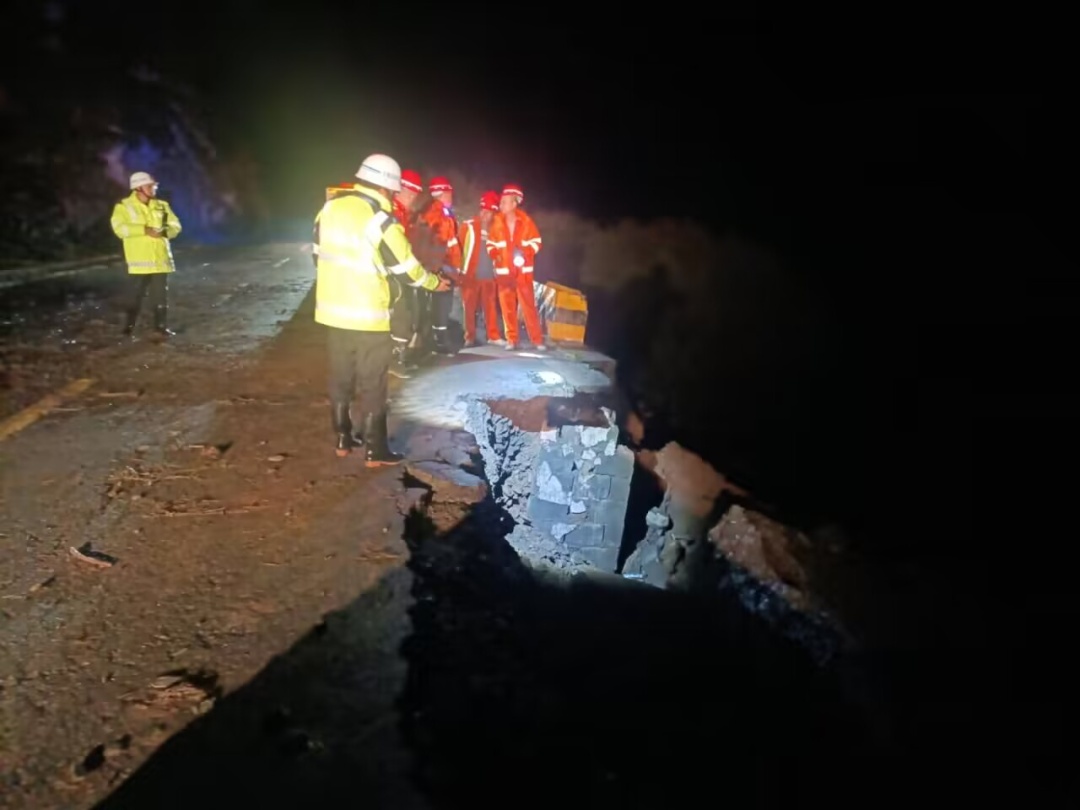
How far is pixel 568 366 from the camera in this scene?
26.9ft

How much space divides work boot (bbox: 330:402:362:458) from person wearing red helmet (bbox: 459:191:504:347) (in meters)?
3.54

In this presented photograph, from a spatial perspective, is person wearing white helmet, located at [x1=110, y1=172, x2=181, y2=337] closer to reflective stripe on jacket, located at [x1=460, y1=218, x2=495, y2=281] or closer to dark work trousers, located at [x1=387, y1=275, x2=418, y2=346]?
dark work trousers, located at [x1=387, y1=275, x2=418, y2=346]

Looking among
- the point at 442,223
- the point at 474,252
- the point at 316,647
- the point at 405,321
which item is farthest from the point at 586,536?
the point at 316,647

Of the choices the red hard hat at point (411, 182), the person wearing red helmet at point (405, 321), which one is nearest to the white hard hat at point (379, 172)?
the red hard hat at point (411, 182)

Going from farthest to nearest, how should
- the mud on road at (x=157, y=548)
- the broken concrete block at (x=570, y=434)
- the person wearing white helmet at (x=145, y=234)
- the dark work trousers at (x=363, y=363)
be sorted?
the person wearing white helmet at (x=145, y=234) → the broken concrete block at (x=570, y=434) → the dark work trousers at (x=363, y=363) → the mud on road at (x=157, y=548)

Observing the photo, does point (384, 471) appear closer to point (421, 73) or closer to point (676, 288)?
point (676, 288)

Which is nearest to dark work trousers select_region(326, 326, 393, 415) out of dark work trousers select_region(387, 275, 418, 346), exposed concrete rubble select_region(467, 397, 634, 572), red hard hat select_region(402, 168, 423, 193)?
exposed concrete rubble select_region(467, 397, 634, 572)

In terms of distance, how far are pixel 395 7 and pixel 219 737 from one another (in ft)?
147

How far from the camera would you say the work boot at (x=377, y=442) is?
5.15 meters

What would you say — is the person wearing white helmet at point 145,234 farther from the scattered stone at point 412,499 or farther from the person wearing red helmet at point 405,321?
the scattered stone at point 412,499

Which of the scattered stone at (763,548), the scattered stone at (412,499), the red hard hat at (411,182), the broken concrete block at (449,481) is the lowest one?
the scattered stone at (763,548)

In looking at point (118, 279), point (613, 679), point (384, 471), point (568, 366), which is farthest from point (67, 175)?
point (613, 679)

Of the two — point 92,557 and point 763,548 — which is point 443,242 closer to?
point 763,548

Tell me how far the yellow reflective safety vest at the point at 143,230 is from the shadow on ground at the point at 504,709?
18.3 ft
